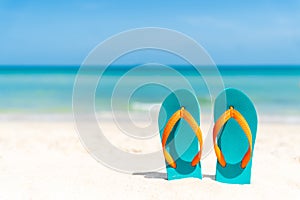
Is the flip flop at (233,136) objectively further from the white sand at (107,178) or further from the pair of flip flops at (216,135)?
the white sand at (107,178)

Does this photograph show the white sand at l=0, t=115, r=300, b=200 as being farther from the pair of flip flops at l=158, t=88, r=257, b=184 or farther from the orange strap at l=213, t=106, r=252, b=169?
the orange strap at l=213, t=106, r=252, b=169

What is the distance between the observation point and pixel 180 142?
13.2 feet

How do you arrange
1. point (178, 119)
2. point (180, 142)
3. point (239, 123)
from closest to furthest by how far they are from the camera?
point (239, 123), point (178, 119), point (180, 142)

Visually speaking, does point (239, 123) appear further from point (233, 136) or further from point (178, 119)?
point (178, 119)

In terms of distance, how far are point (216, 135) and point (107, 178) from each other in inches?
46.0

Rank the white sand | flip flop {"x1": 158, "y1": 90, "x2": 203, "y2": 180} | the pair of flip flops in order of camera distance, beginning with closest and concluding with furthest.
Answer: the white sand
the pair of flip flops
flip flop {"x1": 158, "y1": 90, "x2": 203, "y2": 180}

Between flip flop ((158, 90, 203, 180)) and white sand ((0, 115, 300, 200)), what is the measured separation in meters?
0.15

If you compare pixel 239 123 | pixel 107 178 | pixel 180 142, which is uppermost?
pixel 239 123

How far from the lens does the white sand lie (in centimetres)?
357

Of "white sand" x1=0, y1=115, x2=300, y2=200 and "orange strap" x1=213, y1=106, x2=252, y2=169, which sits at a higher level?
"orange strap" x1=213, y1=106, x2=252, y2=169

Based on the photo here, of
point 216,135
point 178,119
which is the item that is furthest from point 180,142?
point 216,135

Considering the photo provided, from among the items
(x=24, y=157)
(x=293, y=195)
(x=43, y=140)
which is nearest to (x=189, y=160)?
(x=293, y=195)

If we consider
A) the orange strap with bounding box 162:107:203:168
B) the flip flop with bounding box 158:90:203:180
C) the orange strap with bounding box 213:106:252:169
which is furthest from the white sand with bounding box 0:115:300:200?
the orange strap with bounding box 162:107:203:168

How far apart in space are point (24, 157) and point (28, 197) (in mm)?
1795
